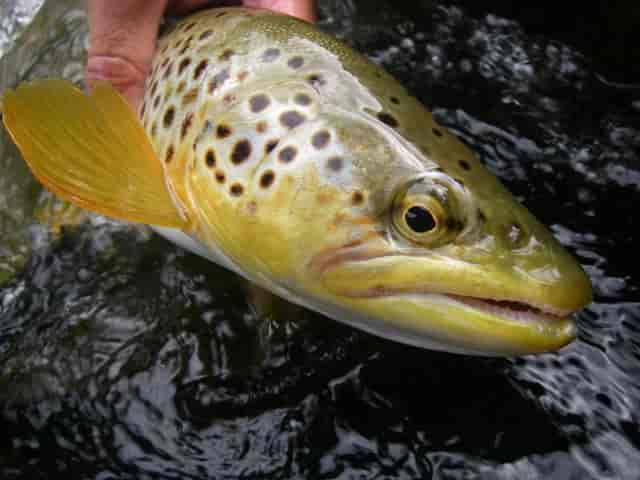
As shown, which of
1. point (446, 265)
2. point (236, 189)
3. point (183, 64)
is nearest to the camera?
point (446, 265)

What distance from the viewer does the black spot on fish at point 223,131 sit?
7.23 ft

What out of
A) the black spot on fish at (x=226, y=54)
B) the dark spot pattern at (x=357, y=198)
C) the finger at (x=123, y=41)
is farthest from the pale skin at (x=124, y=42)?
the dark spot pattern at (x=357, y=198)

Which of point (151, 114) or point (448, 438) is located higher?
point (151, 114)

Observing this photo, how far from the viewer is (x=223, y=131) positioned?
87.1 inches

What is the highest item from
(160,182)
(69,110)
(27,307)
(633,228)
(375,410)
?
(69,110)

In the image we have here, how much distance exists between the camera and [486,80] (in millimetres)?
3512

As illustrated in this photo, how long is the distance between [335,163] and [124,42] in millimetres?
1399

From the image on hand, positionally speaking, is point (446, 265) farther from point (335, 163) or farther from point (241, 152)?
point (241, 152)

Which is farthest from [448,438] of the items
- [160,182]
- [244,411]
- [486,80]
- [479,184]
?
[486,80]

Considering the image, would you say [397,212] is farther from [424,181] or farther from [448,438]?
[448,438]

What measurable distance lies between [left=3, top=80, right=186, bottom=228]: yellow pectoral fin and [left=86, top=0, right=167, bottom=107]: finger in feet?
1.91

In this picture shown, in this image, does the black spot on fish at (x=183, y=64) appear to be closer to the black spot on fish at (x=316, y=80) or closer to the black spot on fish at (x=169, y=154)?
the black spot on fish at (x=169, y=154)

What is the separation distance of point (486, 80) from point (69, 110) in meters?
2.16

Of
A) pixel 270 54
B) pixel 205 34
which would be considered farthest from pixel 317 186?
pixel 205 34
